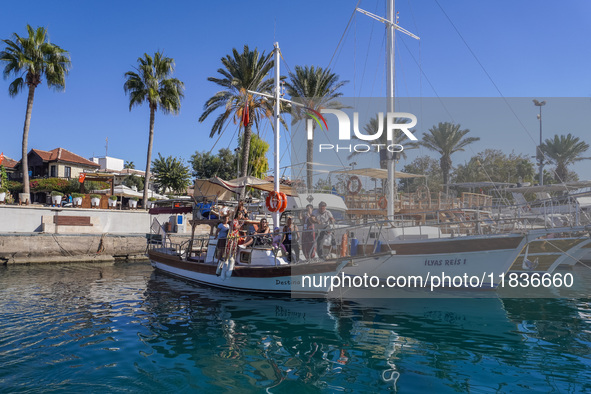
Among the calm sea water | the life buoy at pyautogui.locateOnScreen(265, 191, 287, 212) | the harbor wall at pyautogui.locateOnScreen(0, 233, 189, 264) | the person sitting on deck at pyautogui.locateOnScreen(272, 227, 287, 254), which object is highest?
the life buoy at pyautogui.locateOnScreen(265, 191, 287, 212)

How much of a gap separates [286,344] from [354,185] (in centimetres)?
1112

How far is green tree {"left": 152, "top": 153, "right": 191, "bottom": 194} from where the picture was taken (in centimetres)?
4591

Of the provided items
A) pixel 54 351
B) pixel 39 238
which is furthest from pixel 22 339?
pixel 39 238

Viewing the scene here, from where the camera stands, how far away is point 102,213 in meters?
27.1

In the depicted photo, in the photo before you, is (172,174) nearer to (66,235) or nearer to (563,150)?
(66,235)

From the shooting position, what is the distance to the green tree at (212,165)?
48.0 metres

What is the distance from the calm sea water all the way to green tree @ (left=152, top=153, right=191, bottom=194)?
110 ft

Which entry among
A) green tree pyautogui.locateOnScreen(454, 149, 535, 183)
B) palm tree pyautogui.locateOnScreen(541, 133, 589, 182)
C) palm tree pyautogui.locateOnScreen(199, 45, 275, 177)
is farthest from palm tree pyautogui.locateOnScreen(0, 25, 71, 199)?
palm tree pyautogui.locateOnScreen(541, 133, 589, 182)

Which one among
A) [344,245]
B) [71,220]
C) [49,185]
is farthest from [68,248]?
[344,245]

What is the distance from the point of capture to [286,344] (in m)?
7.99

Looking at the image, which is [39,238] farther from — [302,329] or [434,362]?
[434,362]

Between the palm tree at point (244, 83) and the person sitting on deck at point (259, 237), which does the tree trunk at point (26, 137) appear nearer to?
the palm tree at point (244, 83)

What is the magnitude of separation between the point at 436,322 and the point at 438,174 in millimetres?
27369

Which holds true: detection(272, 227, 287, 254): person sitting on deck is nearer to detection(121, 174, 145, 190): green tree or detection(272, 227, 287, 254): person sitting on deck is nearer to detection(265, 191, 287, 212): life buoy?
detection(265, 191, 287, 212): life buoy
